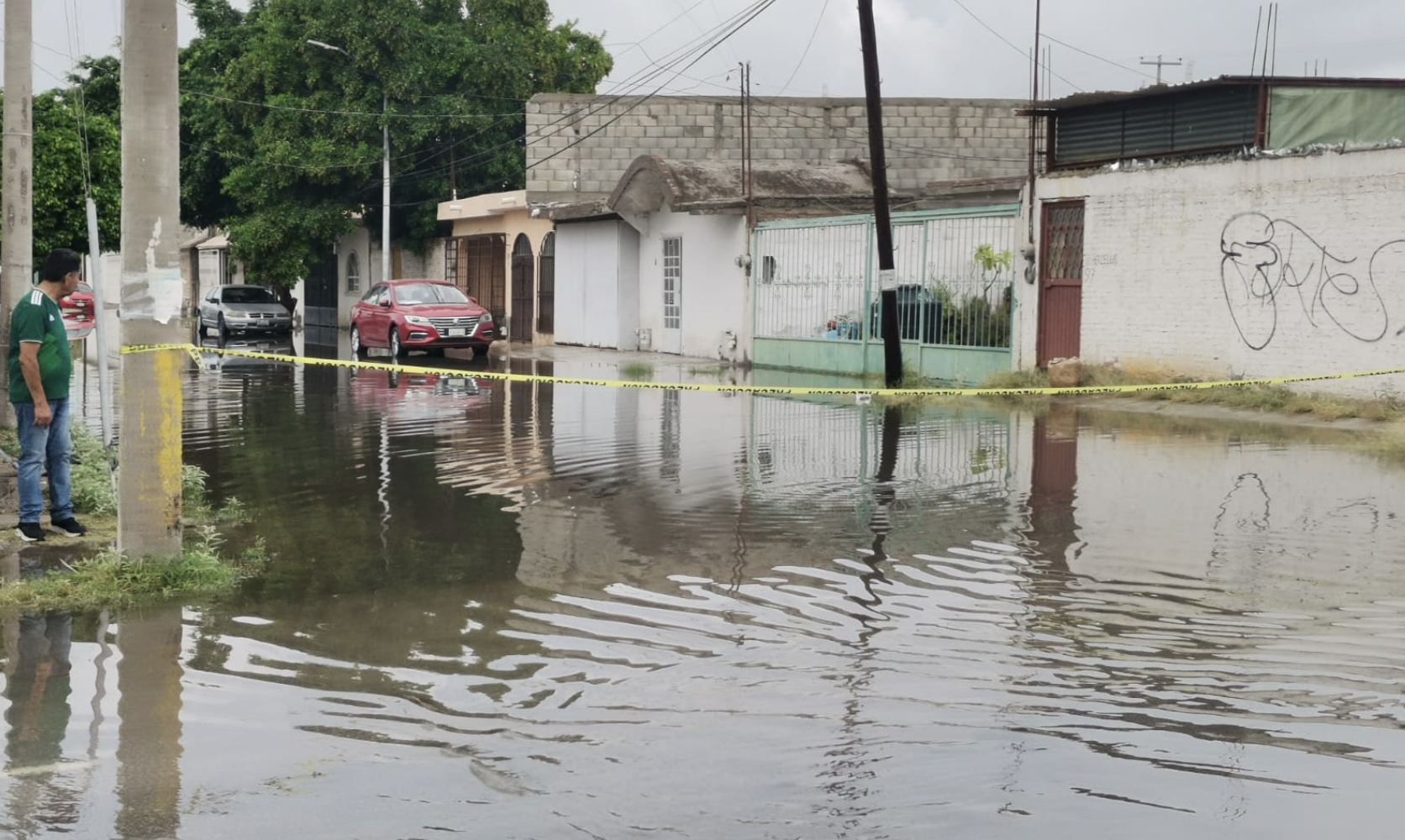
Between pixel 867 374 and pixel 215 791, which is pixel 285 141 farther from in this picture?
pixel 215 791

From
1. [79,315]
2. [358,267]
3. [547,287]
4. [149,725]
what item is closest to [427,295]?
[547,287]

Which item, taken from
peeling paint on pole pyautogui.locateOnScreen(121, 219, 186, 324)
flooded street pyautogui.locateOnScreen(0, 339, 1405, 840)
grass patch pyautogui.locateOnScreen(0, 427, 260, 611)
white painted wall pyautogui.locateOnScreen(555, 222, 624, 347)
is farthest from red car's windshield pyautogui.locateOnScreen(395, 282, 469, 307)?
peeling paint on pole pyautogui.locateOnScreen(121, 219, 186, 324)

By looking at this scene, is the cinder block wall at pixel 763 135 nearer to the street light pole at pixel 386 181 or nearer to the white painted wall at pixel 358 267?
the street light pole at pixel 386 181

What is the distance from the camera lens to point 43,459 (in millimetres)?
9711

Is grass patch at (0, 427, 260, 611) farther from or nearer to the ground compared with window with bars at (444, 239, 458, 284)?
nearer to the ground

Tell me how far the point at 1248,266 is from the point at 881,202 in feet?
16.9

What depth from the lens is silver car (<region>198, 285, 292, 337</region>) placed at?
138 ft

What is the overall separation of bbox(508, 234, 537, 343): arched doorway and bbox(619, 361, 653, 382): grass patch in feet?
36.6

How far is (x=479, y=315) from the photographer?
3338cm

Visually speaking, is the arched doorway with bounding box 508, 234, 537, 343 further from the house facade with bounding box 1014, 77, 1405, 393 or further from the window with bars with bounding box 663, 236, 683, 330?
the house facade with bounding box 1014, 77, 1405, 393

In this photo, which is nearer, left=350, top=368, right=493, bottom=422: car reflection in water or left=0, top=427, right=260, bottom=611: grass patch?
left=0, top=427, right=260, bottom=611: grass patch

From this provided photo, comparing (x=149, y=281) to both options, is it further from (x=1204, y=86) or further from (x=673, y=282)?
(x=673, y=282)

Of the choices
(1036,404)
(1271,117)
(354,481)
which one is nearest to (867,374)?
(1036,404)

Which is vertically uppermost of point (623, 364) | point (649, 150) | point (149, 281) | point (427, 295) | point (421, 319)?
point (649, 150)
